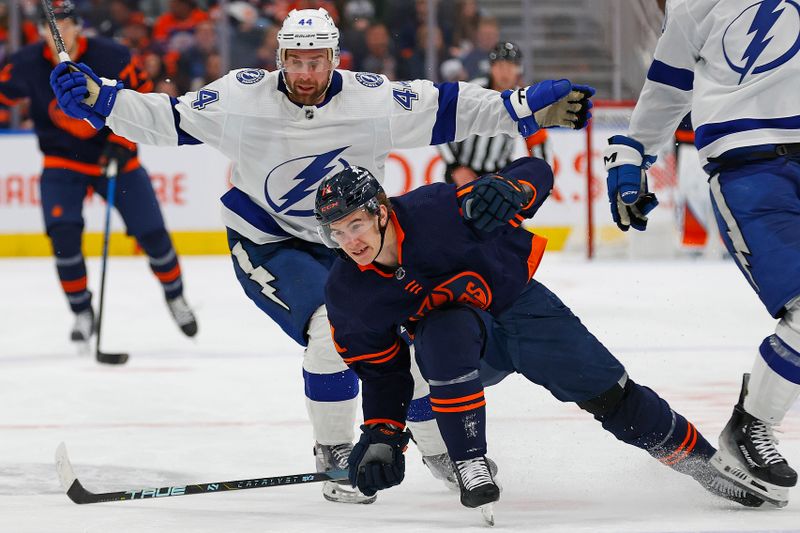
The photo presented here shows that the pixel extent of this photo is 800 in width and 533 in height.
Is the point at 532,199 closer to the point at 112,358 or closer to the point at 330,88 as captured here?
the point at 330,88

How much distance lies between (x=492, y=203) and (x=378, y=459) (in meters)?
0.52

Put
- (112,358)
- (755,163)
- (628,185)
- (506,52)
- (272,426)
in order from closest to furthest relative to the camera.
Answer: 1. (755,163)
2. (628,185)
3. (272,426)
4. (112,358)
5. (506,52)

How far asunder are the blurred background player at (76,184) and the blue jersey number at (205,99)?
2101 millimetres

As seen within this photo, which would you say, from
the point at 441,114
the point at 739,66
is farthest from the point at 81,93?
the point at 739,66

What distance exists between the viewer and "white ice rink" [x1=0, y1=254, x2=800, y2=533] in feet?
8.68

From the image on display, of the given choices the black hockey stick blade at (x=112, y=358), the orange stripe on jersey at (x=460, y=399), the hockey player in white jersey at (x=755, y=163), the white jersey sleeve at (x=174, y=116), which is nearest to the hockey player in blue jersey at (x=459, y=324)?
the orange stripe on jersey at (x=460, y=399)

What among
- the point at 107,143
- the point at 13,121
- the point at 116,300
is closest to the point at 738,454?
the point at 107,143

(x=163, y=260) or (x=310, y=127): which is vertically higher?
(x=310, y=127)

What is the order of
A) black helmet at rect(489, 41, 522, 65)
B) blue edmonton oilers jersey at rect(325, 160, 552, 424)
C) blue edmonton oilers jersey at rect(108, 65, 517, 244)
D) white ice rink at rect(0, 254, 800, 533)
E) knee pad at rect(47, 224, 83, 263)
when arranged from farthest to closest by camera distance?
1. black helmet at rect(489, 41, 522, 65)
2. knee pad at rect(47, 224, 83, 263)
3. blue edmonton oilers jersey at rect(108, 65, 517, 244)
4. white ice rink at rect(0, 254, 800, 533)
5. blue edmonton oilers jersey at rect(325, 160, 552, 424)

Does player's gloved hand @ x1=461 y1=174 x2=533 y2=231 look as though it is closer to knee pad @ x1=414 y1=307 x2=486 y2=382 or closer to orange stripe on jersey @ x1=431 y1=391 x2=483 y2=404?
knee pad @ x1=414 y1=307 x2=486 y2=382

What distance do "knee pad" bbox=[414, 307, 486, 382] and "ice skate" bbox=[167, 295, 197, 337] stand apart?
2.84 metres

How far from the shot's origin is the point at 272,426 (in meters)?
3.72

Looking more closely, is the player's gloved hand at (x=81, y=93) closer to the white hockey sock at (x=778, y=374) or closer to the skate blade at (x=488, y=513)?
the skate blade at (x=488, y=513)

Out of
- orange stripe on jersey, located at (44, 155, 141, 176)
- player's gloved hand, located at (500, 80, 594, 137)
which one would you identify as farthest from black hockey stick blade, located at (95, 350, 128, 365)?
player's gloved hand, located at (500, 80, 594, 137)
